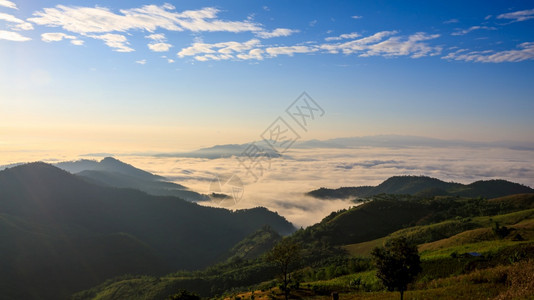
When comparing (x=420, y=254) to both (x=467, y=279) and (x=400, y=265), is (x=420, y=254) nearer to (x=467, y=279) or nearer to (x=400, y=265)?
(x=467, y=279)

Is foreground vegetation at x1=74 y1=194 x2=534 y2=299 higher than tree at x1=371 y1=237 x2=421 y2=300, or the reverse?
tree at x1=371 y1=237 x2=421 y2=300

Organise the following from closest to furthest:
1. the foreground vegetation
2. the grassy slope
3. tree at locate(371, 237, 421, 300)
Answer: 1. tree at locate(371, 237, 421, 300)
2. the grassy slope
3. the foreground vegetation

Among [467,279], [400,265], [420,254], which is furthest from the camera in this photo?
[420,254]

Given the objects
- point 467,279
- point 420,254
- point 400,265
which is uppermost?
point 400,265

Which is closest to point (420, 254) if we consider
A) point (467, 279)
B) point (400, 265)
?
point (467, 279)

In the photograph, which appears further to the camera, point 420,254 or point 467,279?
point 420,254

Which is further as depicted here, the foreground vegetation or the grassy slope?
the foreground vegetation

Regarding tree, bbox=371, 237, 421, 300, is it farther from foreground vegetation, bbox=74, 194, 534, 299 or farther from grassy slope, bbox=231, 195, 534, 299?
foreground vegetation, bbox=74, 194, 534, 299

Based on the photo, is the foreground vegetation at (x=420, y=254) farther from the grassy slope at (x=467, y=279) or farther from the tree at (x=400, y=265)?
the tree at (x=400, y=265)

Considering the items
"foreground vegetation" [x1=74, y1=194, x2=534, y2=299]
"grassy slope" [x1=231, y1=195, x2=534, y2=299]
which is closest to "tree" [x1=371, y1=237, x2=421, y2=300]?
"grassy slope" [x1=231, y1=195, x2=534, y2=299]

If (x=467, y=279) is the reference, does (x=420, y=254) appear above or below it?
below

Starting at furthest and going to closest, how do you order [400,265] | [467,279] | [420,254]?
[420,254] → [467,279] → [400,265]

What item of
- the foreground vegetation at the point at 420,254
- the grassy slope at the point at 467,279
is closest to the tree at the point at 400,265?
the grassy slope at the point at 467,279

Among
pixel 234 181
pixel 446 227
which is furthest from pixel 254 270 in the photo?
pixel 446 227
